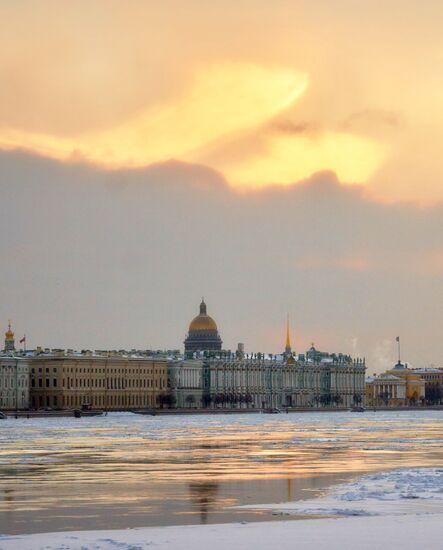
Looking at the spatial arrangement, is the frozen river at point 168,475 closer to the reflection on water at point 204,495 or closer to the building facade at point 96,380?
the reflection on water at point 204,495

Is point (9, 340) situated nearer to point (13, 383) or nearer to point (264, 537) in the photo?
point (13, 383)

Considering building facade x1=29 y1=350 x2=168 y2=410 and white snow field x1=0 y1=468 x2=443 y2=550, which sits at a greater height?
building facade x1=29 y1=350 x2=168 y2=410

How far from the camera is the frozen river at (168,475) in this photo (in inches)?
1061

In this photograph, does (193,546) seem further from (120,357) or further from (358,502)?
(120,357)

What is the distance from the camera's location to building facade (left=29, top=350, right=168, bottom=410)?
545 feet

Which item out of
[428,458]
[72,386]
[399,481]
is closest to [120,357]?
[72,386]

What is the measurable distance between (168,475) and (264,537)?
46.4 feet

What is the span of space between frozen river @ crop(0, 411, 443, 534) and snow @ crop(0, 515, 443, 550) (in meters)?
1.16

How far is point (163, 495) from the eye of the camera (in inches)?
1212

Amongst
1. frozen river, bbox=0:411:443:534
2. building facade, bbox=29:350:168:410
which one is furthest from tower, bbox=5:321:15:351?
frozen river, bbox=0:411:443:534

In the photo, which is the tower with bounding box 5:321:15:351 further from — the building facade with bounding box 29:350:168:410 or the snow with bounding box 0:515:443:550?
the snow with bounding box 0:515:443:550

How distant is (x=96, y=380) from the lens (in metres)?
173

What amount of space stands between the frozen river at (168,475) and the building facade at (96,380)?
105075 mm

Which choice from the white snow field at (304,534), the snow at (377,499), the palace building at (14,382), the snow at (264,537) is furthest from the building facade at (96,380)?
the snow at (264,537)
